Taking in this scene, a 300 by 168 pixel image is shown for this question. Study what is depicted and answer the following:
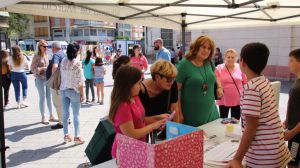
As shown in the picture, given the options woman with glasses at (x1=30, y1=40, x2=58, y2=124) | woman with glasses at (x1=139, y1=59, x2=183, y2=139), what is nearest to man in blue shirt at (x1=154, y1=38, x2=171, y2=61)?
woman with glasses at (x1=30, y1=40, x2=58, y2=124)

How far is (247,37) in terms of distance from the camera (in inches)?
568

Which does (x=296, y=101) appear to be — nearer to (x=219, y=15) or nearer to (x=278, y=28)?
(x=219, y=15)

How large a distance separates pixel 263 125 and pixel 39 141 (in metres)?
4.42

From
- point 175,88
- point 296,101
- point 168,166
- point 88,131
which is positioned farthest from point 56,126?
A: point 168,166

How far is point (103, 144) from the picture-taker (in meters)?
2.84

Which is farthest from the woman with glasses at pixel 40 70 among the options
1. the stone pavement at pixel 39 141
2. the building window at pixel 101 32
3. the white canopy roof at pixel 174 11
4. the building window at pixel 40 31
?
the building window at pixel 40 31

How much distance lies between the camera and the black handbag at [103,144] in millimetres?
2812

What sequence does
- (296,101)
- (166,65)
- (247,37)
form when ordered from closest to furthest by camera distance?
(166,65) → (296,101) → (247,37)

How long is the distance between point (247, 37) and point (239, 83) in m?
10.7

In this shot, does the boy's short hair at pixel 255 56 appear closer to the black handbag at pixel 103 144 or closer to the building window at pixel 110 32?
the black handbag at pixel 103 144

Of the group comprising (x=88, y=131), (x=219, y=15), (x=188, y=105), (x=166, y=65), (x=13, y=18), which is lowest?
(x=88, y=131)

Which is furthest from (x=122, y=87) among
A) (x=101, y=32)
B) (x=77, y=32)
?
(x=101, y=32)

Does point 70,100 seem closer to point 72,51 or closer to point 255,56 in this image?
point 72,51

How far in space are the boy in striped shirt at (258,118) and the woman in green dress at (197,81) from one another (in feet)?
4.02
